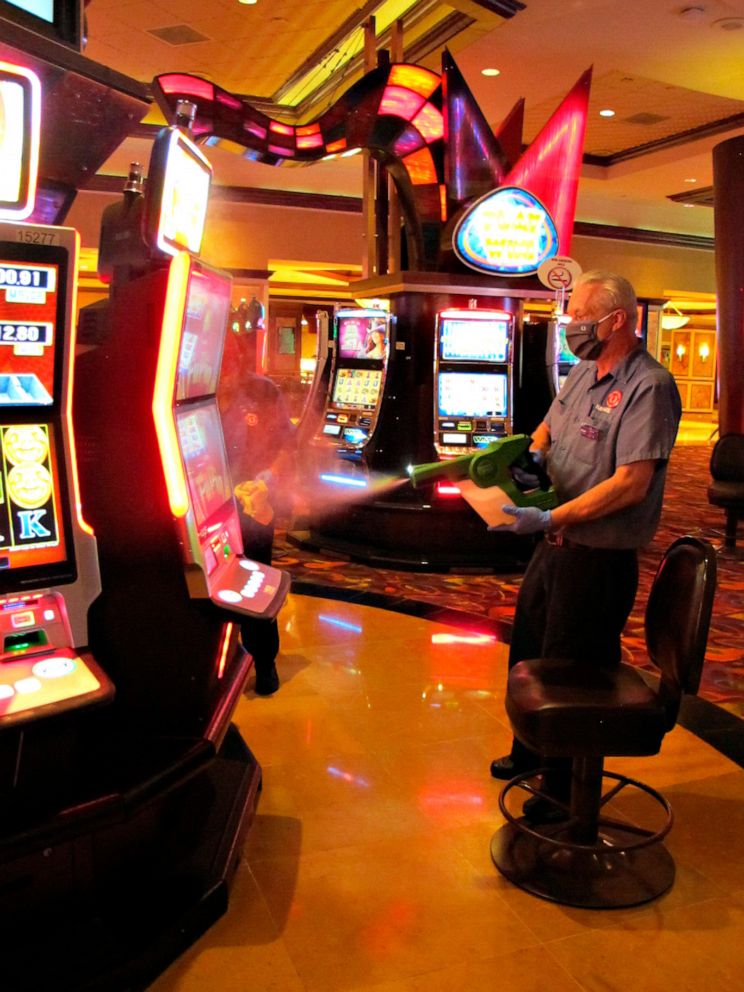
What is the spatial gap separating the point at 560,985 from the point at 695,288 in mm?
16404

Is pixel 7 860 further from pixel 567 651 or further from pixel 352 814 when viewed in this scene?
pixel 567 651

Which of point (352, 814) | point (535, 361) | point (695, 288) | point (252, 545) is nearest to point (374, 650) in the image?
point (252, 545)

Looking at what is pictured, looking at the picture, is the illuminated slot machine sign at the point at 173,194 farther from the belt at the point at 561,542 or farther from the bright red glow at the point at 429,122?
the bright red glow at the point at 429,122

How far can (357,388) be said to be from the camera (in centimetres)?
751

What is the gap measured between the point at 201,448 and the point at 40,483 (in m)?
0.66

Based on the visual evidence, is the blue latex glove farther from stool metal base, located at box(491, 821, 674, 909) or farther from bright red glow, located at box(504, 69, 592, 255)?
bright red glow, located at box(504, 69, 592, 255)

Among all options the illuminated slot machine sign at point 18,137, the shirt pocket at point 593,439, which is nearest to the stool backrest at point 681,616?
the shirt pocket at point 593,439

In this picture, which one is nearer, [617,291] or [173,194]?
[173,194]

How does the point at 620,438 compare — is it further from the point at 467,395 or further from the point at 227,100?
the point at 227,100

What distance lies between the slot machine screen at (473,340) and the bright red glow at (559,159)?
1.29m

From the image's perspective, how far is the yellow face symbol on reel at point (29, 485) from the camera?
1949mm

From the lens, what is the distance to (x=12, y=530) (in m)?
1.95

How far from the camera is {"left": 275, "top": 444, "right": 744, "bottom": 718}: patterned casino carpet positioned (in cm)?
443

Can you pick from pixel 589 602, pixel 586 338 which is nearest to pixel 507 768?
pixel 589 602
